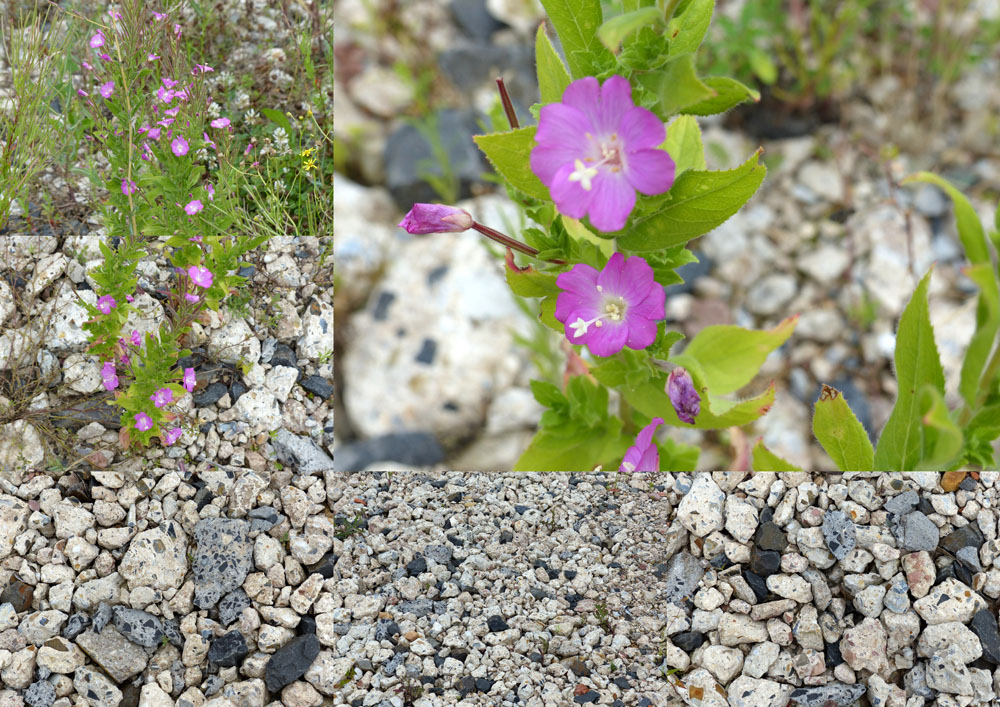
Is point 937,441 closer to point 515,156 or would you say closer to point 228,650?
point 515,156

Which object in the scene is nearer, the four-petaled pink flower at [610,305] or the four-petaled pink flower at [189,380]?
the four-petaled pink flower at [610,305]

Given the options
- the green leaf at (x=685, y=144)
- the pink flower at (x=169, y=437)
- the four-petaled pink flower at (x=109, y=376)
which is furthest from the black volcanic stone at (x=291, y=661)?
the green leaf at (x=685, y=144)

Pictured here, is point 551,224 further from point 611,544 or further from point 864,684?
point 864,684

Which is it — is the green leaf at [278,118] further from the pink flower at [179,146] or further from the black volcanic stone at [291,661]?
the black volcanic stone at [291,661]

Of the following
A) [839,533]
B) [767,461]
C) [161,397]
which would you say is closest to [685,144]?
[767,461]

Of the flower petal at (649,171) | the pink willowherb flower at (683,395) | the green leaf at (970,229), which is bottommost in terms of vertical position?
the pink willowherb flower at (683,395)

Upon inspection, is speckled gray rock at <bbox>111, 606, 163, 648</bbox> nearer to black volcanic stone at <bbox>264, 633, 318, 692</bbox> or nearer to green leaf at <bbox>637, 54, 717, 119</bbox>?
black volcanic stone at <bbox>264, 633, 318, 692</bbox>

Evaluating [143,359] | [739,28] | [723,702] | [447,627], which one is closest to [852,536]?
[723,702]
